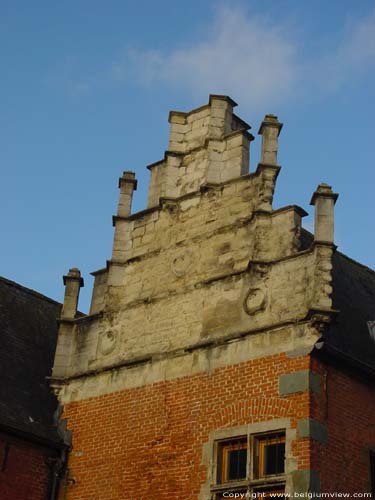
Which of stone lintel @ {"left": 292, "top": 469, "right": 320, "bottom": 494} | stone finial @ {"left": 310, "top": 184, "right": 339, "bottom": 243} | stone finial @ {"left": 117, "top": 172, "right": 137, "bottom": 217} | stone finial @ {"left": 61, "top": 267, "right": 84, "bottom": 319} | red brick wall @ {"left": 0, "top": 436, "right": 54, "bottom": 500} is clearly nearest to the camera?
stone lintel @ {"left": 292, "top": 469, "right": 320, "bottom": 494}

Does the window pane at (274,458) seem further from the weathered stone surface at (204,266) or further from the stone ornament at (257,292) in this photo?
the stone ornament at (257,292)

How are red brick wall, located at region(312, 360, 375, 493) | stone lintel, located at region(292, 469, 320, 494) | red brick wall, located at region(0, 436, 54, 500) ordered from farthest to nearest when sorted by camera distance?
red brick wall, located at region(0, 436, 54, 500)
red brick wall, located at region(312, 360, 375, 493)
stone lintel, located at region(292, 469, 320, 494)

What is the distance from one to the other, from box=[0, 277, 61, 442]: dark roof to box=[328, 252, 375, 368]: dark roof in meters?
5.64

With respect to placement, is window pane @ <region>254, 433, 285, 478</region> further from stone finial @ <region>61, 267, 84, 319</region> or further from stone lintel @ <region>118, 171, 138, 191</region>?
stone lintel @ <region>118, 171, 138, 191</region>

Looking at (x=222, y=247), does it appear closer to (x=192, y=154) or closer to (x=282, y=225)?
(x=282, y=225)

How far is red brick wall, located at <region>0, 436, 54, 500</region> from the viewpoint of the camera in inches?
542

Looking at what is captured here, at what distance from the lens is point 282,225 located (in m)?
13.8

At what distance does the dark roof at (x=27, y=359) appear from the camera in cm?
1456

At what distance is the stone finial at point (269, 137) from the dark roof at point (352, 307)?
1553 millimetres

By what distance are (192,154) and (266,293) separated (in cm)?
416

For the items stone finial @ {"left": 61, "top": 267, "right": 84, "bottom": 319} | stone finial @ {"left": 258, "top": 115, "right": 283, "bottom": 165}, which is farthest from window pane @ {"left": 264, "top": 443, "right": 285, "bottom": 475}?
stone finial @ {"left": 61, "top": 267, "right": 84, "bottom": 319}

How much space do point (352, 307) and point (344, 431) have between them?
10.4ft

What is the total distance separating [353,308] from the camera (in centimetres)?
1491

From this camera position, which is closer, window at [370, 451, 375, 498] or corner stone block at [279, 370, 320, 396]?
corner stone block at [279, 370, 320, 396]
